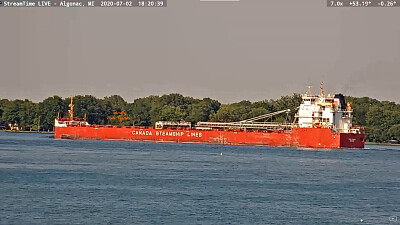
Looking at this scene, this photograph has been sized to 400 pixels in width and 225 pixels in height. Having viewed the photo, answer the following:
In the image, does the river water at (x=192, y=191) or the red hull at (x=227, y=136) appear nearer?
the river water at (x=192, y=191)

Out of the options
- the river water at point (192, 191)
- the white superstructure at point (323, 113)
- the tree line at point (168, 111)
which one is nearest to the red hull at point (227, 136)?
the white superstructure at point (323, 113)

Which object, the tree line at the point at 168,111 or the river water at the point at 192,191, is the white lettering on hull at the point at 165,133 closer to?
the tree line at the point at 168,111

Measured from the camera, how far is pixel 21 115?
180250mm

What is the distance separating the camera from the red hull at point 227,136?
97.3 metres

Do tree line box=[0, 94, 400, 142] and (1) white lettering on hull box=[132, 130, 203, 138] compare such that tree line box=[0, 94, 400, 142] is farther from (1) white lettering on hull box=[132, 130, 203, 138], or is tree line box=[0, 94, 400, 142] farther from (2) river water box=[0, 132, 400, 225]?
(2) river water box=[0, 132, 400, 225]

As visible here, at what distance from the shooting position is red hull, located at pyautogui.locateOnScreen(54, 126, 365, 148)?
9731 centimetres

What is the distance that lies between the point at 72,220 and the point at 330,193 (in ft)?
58.2

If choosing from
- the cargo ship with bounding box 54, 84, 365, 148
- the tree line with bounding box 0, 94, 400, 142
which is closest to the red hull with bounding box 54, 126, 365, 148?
the cargo ship with bounding box 54, 84, 365, 148

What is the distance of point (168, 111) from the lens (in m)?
165

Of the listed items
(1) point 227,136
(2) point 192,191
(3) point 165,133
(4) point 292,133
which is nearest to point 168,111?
(3) point 165,133

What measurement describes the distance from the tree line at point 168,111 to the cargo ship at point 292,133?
31309mm

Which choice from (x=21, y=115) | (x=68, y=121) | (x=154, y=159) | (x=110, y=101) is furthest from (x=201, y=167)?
(x=110, y=101)

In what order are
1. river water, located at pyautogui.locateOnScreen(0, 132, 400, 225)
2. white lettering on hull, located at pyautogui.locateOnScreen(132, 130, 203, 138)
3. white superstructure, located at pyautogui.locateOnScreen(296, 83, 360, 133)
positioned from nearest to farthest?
river water, located at pyautogui.locateOnScreen(0, 132, 400, 225)
white superstructure, located at pyautogui.locateOnScreen(296, 83, 360, 133)
white lettering on hull, located at pyautogui.locateOnScreen(132, 130, 203, 138)

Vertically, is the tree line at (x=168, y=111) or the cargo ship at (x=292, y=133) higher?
the tree line at (x=168, y=111)
